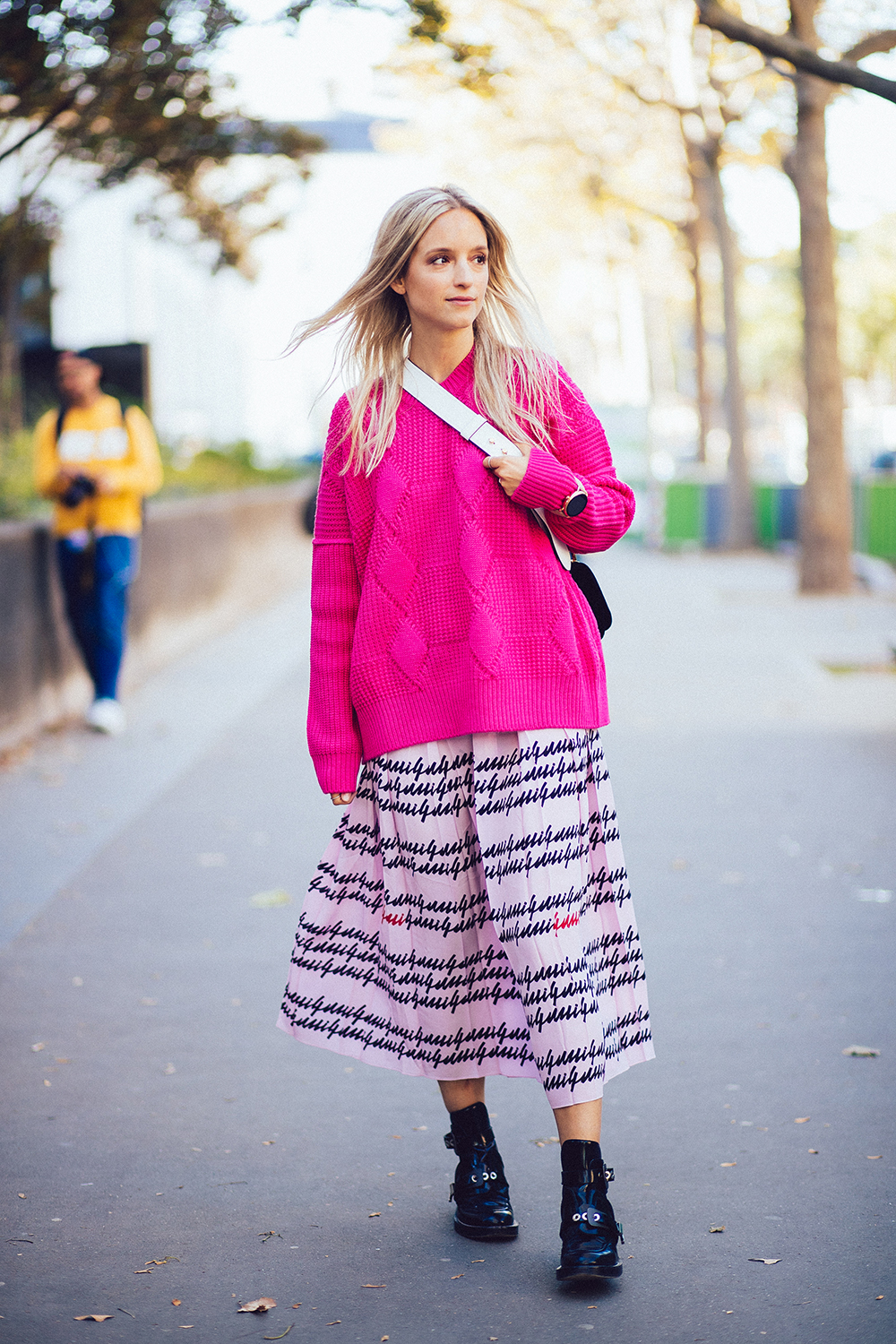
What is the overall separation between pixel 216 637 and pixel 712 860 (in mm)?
8683

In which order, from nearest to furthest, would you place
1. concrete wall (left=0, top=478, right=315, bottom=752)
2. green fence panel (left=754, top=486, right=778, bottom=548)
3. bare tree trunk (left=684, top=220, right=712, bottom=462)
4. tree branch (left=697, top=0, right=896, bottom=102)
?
tree branch (left=697, top=0, right=896, bottom=102) < concrete wall (left=0, top=478, right=315, bottom=752) < green fence panel (left=754, top=486, right=778, bottom=548) < bare tree trunk (left=684, top=220, right=712, bottom=462)

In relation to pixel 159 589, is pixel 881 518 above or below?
above

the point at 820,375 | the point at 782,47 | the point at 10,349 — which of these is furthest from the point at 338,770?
the point at 820,375

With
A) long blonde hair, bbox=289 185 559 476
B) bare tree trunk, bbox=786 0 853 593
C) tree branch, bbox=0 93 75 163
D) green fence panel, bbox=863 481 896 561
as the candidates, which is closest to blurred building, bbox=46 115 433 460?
long blonde hair, bbox=289 185 559 476

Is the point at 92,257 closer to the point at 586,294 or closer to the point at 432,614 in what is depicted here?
the point at 586,294

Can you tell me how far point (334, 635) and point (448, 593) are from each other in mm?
274

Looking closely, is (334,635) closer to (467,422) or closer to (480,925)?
(467,422)

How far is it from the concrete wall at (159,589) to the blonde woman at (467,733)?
230 inches

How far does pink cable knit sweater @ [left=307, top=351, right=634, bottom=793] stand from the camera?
3111 millimetres

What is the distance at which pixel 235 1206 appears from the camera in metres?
3.49

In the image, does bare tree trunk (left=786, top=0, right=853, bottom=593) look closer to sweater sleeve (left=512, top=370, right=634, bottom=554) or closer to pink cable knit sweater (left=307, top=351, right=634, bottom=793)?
sweater sleeve (left=512, top=370, right=634, bottom=554)

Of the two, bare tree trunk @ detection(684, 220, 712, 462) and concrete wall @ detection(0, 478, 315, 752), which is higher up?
bare tree trunk @ detection(684, 220, 712, 462)

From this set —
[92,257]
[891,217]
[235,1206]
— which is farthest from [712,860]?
[891,217]

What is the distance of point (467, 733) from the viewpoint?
3121mm
